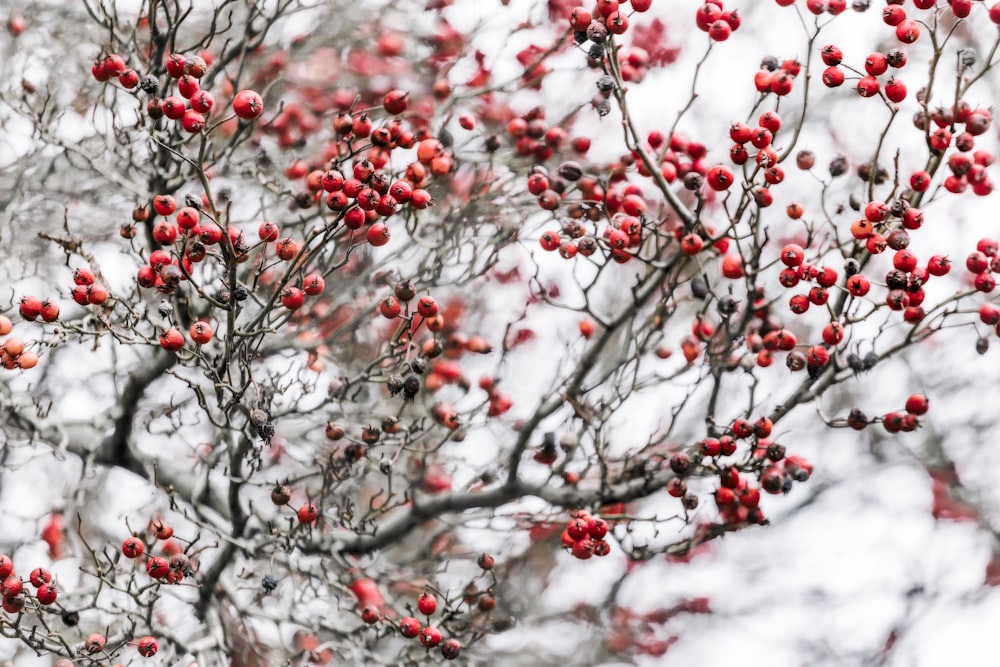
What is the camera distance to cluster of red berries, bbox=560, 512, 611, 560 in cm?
481

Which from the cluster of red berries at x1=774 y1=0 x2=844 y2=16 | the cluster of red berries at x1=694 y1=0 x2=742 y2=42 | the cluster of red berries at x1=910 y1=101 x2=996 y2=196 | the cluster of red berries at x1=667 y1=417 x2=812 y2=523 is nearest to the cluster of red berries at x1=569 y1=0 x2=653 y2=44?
the cluster of red berries at x1=694 y1=0 x2=742 y2=42

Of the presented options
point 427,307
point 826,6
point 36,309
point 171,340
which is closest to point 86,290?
point 36,309

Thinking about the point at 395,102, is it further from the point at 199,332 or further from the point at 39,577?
the point at 39,577

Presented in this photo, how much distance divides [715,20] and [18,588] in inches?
159

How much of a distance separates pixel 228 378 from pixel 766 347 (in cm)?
265

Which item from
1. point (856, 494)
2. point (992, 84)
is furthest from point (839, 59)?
point (856, 494)

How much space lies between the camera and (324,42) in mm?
7594

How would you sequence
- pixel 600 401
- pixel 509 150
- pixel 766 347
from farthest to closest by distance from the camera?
pixel 509 150, pixel 600 401, pixel 766 347

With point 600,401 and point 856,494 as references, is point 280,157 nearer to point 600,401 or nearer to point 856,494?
point 600,401

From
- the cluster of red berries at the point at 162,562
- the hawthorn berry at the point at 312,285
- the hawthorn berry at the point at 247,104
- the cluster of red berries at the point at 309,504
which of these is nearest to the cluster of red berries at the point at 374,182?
the hawthorn berry at the point at 312,285

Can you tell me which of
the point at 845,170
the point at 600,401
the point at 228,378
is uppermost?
the point at 845,170

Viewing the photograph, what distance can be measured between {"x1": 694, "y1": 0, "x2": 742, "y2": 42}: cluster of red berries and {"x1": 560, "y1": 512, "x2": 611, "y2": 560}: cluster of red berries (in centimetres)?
237

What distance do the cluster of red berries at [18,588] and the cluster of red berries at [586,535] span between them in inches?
94.1

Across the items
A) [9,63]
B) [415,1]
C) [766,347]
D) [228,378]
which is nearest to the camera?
[228,378]
